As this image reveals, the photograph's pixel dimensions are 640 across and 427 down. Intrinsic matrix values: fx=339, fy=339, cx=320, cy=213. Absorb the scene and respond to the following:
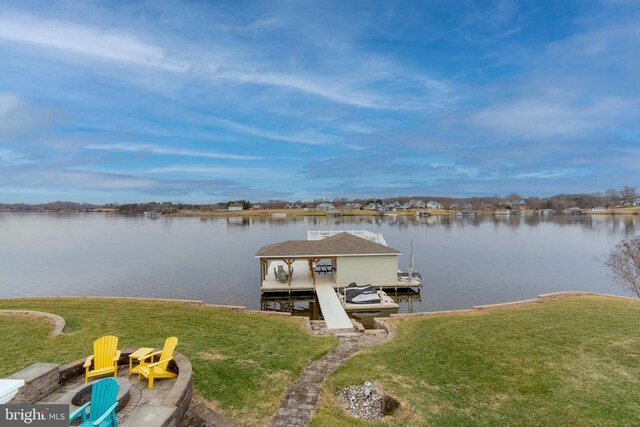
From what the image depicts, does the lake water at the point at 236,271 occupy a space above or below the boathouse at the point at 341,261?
below

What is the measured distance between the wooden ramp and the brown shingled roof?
7.19 ft

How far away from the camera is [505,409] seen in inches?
246

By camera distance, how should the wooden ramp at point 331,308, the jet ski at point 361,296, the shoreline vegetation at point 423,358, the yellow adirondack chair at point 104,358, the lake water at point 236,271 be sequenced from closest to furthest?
1. the shoreline vegetation at point 423,358
2. the yellow adirondack chair at point 104,358
3. the wooden ramp at point 331,308
4. the jet ski at point 361,296
5. the lake water at point 236,271

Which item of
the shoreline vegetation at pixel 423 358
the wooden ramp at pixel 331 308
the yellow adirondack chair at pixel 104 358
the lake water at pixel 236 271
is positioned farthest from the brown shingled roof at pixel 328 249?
the yellow adirondack chair at pixel 104 358

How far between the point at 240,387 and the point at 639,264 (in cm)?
2050

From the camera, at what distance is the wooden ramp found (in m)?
14.2

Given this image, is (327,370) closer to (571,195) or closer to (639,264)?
(639,264)

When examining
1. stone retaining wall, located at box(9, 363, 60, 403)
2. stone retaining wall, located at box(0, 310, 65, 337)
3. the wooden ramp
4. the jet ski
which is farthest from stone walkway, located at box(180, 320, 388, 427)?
the jet ski

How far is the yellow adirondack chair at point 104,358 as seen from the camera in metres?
6.50

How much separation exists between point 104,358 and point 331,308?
1139 centimetres

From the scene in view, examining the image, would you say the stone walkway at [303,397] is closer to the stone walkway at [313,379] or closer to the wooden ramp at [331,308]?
the stone walkway at [313,379]

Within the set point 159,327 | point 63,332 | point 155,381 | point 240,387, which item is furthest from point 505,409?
point 63,332

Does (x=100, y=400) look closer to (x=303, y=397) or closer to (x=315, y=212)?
(x=303, y=397)

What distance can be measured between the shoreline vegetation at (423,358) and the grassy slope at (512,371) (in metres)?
0.02
